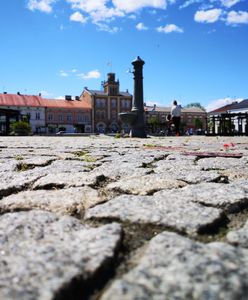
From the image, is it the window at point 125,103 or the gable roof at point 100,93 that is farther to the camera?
the window at point 125,103

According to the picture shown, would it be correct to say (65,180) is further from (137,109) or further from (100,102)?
(100,102)

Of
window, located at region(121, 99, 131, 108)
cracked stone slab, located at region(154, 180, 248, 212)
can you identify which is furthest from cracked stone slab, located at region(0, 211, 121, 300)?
window, located at region(121, 99, 131, 108)

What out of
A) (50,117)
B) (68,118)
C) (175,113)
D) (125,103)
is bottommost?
(175,113)

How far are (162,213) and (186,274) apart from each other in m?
0.58

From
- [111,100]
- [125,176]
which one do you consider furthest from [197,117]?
[125,176]

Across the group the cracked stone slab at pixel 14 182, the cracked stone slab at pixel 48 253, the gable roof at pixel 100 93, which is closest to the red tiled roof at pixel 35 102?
the gable roof at pixel 100 93

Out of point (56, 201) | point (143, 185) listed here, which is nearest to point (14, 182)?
point (56, 201)

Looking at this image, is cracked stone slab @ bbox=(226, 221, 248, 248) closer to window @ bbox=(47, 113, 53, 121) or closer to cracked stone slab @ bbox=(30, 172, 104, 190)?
cracked stone slab @ bbox=(30, 172, 104, 190)

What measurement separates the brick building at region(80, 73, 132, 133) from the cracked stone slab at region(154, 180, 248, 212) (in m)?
68.7

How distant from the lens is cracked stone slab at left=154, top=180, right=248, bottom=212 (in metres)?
1.69

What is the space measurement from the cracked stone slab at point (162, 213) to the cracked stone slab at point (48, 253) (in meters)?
0.15

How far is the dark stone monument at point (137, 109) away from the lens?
1392cm

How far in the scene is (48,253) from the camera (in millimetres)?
1069

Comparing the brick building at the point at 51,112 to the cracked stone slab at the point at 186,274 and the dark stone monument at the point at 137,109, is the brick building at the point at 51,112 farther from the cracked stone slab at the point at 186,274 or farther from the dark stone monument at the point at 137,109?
the cracked stone slab at the point at 186,274
